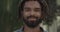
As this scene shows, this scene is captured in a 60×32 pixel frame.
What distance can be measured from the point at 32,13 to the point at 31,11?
0.05 feet

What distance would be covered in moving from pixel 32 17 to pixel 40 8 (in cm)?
7

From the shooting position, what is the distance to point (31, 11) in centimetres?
128

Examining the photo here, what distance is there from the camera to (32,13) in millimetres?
1285

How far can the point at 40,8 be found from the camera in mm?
1309

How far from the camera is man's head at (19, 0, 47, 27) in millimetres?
1285

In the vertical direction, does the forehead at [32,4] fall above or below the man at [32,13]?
above

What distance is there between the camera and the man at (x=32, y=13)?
1286mm

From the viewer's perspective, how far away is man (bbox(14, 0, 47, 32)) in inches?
50.6

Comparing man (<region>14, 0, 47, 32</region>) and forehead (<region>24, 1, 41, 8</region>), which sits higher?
forehead (<region>24, 1, 41, 8</region>)

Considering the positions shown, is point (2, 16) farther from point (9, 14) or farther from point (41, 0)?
point (41, 0)

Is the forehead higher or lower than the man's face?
higher

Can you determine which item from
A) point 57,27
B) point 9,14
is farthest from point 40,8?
point 57,27

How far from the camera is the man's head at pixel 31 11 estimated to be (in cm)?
129

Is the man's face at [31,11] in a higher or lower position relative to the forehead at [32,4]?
lower
